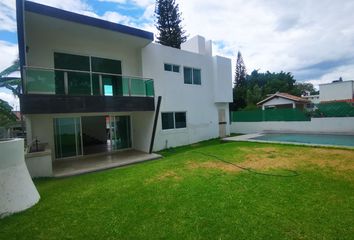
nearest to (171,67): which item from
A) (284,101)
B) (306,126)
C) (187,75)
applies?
(187,75)

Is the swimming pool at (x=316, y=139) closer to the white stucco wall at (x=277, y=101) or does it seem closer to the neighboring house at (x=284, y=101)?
the neighboring house at (x=284, y=101)

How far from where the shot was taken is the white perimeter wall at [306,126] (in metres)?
15.0

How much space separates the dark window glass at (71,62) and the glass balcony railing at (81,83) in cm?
155

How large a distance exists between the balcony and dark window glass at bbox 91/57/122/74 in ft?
4.43

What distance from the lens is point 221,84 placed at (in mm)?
17438

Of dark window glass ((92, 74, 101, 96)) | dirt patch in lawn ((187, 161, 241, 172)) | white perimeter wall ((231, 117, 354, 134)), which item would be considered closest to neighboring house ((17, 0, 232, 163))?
dark window glass ((92, 74, 101, 96))

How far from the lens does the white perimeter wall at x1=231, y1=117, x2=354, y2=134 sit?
592 inches

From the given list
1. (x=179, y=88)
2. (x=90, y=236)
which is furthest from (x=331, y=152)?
(x=90, y=236)

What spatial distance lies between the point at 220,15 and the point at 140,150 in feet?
32.3

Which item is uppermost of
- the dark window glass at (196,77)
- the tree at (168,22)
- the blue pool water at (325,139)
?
the tree at (168,22)

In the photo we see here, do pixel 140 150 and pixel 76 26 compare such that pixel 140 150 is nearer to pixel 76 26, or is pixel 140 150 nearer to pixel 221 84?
pixel 76 26

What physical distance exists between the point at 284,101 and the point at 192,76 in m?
16.7

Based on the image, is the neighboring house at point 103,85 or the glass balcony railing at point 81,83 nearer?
the glass balcony railing at point 81,83

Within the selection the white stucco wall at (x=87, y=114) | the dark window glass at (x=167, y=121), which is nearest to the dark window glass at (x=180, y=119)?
the dark window glass at (x=167, y=121)
